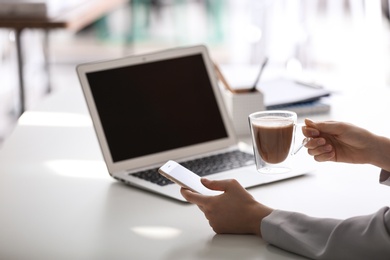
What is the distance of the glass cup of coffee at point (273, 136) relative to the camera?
156 cm

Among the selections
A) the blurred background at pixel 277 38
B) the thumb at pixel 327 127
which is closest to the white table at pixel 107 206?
the thumb at pixel 327 127

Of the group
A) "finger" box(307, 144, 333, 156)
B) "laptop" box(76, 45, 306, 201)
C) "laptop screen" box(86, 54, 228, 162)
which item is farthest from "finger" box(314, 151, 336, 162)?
"laptop screen" box(86, 54, 228, 162)

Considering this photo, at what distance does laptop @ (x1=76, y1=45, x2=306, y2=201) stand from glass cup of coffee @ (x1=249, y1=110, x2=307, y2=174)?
11 cm

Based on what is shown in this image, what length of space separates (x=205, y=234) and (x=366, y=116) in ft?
3.09

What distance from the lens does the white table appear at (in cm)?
136

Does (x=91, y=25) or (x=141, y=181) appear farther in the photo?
(x=91, y=25)

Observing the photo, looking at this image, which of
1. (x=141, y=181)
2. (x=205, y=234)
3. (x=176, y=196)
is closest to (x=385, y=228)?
(x=205, y=234)

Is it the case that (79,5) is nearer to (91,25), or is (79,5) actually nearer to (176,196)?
(91,25)

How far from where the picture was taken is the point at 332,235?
132 centimetres

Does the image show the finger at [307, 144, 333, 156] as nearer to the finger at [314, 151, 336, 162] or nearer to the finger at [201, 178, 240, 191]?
the finger at [314, 151, 336, 162]

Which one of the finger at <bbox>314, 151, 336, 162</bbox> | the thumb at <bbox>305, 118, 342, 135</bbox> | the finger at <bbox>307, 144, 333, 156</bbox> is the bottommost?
the finger at <bbox>314, 151, 336, 162</bbox>

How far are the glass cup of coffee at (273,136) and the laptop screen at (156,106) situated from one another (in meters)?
0.33

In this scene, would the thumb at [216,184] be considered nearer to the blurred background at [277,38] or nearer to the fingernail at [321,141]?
the fingernail at [321,141]

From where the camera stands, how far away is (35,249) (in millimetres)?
1370
